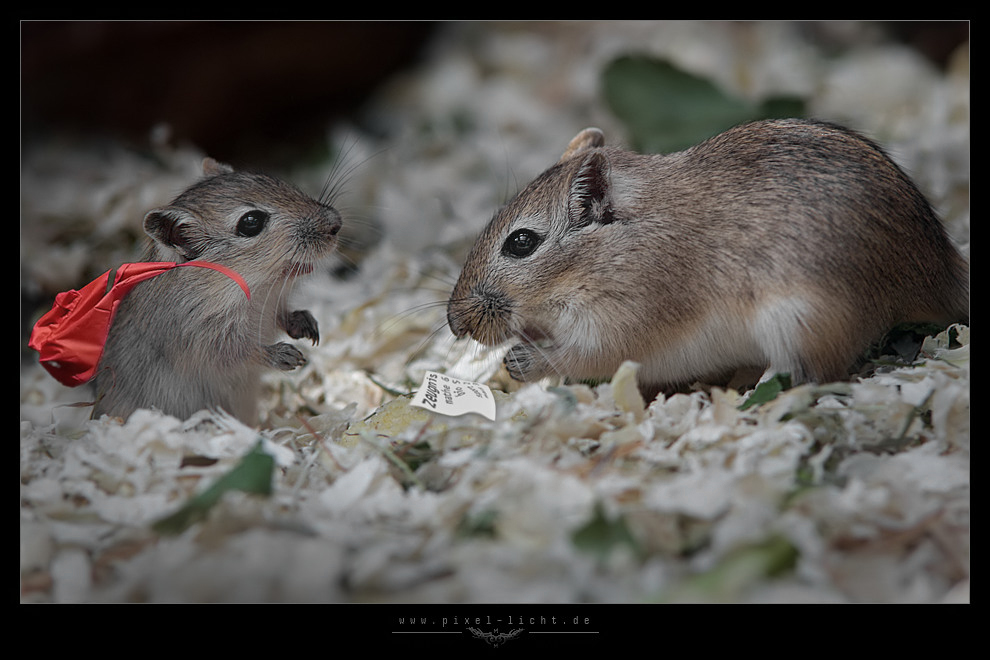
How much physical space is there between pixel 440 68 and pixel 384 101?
301 millimetres

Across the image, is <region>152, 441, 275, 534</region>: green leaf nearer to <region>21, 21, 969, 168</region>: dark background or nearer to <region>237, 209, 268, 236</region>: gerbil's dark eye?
<region>237, 209, 268, 236</region>: gerbil's dark eye

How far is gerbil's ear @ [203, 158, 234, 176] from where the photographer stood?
1.86 m

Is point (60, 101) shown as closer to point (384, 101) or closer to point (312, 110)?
point (312, 110)

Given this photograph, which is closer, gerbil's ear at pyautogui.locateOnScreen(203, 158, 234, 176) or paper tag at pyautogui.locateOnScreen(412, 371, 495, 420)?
paper tag at pyautogui.locateOnScreen(412, 371, 495, 420)

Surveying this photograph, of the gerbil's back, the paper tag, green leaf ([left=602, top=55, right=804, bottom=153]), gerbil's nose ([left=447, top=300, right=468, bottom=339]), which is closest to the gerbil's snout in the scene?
gerbil's nose ([left=447, top=300, right=468, bottom=339])

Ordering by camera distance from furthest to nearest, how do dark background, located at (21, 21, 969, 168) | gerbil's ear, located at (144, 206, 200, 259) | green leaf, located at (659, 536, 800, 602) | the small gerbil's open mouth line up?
dark background, located at (21, 21, 969, 168)
the small gerbil's open mouth
gerbil's ear, located at (144, 206, 200, 259)
green leaf, located at (659, 536, 800, 602)

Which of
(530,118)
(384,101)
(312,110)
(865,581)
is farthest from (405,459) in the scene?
(530,118)

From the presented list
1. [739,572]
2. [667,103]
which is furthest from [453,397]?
[667,103]

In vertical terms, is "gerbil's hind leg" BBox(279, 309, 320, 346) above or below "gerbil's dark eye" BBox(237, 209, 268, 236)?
below

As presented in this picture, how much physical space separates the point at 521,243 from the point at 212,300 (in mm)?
A: 622

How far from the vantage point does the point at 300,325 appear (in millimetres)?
1910

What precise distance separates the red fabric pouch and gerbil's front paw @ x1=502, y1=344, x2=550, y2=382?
22.0 inches

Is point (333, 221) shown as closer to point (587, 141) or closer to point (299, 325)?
point (299, 325)

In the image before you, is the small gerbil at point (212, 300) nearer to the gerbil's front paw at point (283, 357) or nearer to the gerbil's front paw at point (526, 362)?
the gerbil's front paw at point (283, 357)
